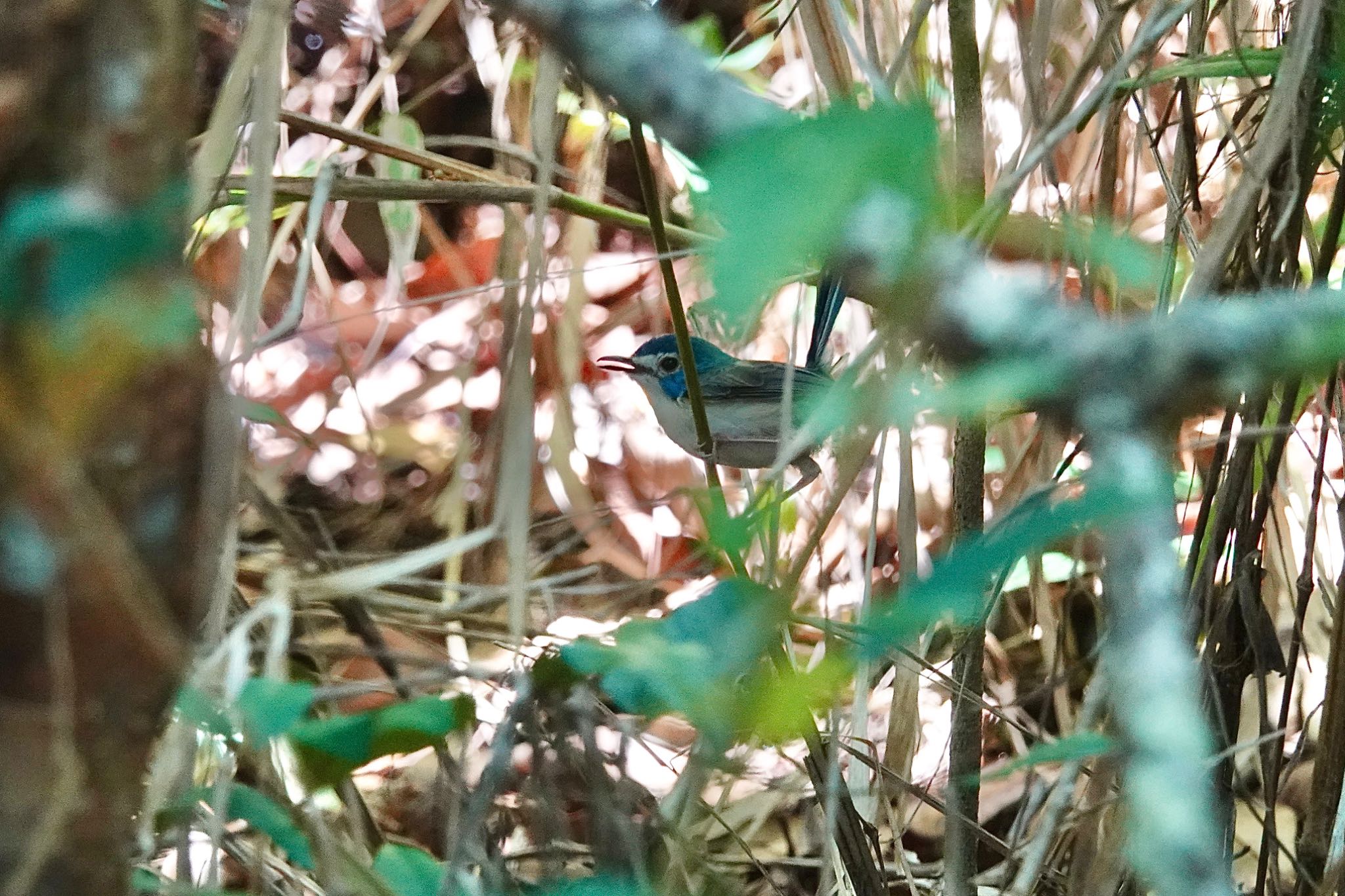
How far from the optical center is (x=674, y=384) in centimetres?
415

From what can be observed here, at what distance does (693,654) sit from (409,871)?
0.55 meters

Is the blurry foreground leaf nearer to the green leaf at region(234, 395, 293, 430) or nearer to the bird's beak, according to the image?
the green leaf at region(234, 395, 293, 430)

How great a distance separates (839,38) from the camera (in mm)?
2283

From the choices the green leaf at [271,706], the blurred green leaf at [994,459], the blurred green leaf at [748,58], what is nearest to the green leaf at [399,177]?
the blurred green leaf at [748,58]

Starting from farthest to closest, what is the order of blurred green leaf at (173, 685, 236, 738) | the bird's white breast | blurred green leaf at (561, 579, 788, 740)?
the bird's white breast < blurred green leaf at (173, 685, 236, 738) < blurred green leaf at (561, 579, 788, 740)

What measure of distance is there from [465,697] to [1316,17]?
121 centimetres

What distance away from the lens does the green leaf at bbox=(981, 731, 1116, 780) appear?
860 mm

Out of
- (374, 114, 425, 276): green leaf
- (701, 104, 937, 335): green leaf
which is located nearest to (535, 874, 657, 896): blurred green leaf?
(701, 104, 937, 335): green leaf

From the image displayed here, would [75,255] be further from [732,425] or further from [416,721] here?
[732,425]

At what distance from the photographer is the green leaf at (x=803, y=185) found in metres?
0.55

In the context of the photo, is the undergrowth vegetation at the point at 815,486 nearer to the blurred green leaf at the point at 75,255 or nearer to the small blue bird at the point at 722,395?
the blurred green leaf at the point at 75,255

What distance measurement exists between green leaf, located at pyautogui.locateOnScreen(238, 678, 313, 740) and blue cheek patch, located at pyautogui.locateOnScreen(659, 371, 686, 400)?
2.99 metres

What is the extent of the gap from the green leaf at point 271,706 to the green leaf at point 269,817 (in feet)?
0.55

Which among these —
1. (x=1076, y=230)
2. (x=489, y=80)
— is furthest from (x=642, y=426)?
(x=1076, y=230)
